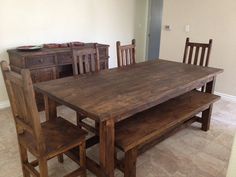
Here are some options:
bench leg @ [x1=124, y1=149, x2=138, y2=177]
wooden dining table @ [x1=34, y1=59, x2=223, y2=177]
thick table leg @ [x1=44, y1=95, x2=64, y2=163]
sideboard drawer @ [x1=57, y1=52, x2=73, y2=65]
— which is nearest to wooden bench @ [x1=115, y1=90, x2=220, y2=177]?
bench leg @ [x1=124, y1=149, x2=138, y2=177]

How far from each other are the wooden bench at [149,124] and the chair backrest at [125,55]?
0.84 metres

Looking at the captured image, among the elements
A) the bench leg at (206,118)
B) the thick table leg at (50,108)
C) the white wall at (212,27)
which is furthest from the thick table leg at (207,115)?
the thick table leg at (50,108)

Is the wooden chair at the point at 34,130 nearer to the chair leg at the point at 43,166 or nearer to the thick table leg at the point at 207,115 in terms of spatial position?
the chair leg at the point at 43,166

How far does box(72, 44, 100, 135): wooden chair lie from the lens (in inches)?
97.2

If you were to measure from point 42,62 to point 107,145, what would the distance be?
2034mm

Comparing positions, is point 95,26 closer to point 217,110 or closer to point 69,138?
point 217,110

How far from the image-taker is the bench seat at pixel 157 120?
70.8 inches

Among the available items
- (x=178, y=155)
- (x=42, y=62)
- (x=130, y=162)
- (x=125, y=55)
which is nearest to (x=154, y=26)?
(x=125, y=55)

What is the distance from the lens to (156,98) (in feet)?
6.16

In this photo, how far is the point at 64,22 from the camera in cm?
399

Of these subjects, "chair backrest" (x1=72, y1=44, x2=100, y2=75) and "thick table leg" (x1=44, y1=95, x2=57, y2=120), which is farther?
"chair backrest" (x1=72, y1=44, x2=100, y2=75)

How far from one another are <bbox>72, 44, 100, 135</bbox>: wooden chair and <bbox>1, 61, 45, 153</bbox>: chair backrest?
0.86 m

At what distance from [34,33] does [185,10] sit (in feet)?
9.03

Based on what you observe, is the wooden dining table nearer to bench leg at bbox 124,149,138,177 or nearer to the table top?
the table top
